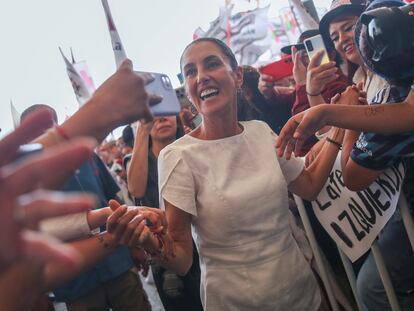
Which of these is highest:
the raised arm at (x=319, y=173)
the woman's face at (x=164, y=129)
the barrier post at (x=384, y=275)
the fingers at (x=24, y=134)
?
the fingers at (x=24, y=134)

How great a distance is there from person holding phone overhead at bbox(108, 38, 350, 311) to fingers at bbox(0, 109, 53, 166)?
0.65 metres

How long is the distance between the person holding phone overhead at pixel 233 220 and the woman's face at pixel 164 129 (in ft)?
2.44

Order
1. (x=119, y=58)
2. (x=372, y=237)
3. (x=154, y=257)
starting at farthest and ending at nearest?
(x=119, y=58) < (x=372, y=237) < (x=154, y=257)

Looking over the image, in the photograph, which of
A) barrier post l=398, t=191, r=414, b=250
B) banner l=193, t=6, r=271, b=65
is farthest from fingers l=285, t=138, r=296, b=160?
banner l=193, t=6, r=271, b=65

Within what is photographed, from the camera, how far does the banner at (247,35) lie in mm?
3451

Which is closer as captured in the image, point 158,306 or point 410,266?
point 410,266

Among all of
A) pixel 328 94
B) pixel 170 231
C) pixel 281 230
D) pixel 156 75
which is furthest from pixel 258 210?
pixel 328 94

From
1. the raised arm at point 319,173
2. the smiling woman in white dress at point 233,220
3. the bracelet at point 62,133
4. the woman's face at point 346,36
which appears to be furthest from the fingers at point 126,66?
the woman's face at point 346,36

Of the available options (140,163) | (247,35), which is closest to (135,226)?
(140,163)

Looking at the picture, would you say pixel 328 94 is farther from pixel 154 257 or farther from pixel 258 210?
pixel 154 257

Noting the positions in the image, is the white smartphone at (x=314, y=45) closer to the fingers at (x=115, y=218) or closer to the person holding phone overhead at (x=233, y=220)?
the person holding phone overhead at (x=233, y=220)

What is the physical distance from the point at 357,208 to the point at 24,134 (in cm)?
109

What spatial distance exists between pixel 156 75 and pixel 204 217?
0.48m

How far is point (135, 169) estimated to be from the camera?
5.94 feet
